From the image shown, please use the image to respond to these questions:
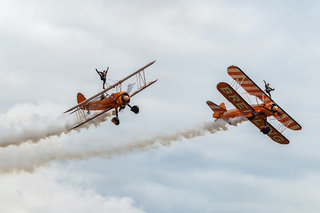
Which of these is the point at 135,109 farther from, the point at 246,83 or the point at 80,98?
the point at 246,83

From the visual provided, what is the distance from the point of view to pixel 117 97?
86.6 m

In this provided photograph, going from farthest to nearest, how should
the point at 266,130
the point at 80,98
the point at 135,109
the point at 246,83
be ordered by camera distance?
the point at 80,98
the point at 246,83
the point at 266,130
the point at 135,109

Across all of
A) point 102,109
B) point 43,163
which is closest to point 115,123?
point 102,109

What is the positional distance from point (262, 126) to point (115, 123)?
10.0 metres

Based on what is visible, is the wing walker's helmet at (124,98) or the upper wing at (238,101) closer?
the upper wing at (238,101)

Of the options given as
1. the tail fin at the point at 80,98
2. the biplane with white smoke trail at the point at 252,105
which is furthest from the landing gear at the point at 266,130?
the tail fin at the point at 80,98

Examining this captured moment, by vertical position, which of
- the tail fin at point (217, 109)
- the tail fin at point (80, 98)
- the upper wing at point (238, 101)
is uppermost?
the tail fin at point (80, 98)

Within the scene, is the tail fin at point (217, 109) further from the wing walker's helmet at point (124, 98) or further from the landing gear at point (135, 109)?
the wing walker's helmet at point (124, 98)

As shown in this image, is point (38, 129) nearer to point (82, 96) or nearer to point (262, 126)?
point (82, 96)

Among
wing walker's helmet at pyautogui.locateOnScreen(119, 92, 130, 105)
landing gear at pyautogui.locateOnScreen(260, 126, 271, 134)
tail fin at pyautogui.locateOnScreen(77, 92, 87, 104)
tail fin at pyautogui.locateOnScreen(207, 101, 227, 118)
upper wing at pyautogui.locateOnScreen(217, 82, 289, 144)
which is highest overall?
tail fin at pyautogui.locateOnScreen(77, 92, 87, 104)

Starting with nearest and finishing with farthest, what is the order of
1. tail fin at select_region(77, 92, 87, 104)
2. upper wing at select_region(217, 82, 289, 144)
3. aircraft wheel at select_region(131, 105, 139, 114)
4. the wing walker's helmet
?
upper wing at select_region(217, 82, 289, 144) → aircraft wheel at select_region(131, 105, 139, 114) → the wing walker's helmet → tail fin at select_region(77, 92, 87, 104)

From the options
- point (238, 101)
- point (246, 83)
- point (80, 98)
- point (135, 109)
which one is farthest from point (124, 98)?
point (246, 83)

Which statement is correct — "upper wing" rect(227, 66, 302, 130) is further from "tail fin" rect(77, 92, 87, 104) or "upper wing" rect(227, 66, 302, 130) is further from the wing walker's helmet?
"tail fin" rect(77, 92, 87, 104)

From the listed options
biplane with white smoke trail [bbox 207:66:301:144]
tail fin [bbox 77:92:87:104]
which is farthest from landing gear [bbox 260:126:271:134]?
tail fin [bbox 77:92:87:104]
